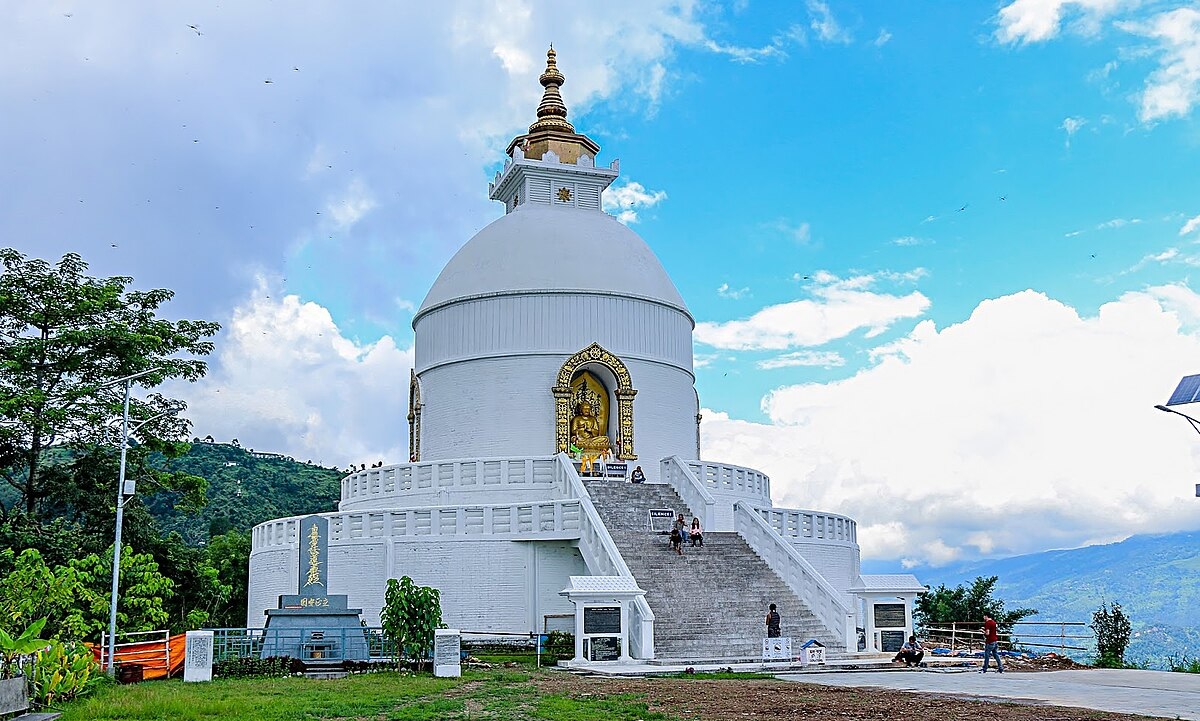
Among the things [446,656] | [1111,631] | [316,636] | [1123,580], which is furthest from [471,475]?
[1123,580]

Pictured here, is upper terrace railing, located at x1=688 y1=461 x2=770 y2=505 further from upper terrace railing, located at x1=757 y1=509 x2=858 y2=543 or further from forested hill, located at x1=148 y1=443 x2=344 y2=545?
forested hill, located at x1=148 y1=443 x2=344 y2=545

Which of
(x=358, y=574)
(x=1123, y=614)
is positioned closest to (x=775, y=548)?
(x=1123, y=614)

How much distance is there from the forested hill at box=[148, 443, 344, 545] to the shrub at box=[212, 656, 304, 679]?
3222 cm

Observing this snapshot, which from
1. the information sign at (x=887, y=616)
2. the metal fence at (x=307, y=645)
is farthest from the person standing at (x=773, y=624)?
the metal fence at (x=307, y=645)

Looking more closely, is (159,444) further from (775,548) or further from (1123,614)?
(1123,614)

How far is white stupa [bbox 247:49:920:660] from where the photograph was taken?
2298 centimetres

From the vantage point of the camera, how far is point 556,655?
2131 cm

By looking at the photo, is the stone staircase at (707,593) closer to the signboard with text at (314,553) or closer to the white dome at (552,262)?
the signboard with text at (314,553)

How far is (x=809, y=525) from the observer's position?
29469 mm

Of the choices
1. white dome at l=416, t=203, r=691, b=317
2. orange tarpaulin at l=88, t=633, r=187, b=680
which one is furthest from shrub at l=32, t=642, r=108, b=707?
white dome at l=416, t=203, r=691, b=317

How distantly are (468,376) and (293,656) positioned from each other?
44.3ft

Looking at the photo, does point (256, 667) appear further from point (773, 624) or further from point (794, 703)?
point (794, 703)

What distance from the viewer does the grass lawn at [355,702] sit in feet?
44.1

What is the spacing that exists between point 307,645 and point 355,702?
19.1 feet
